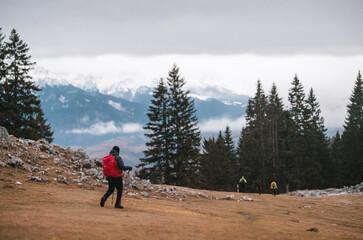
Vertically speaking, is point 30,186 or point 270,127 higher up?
point 270,127

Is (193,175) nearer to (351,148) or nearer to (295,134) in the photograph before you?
(295,134)

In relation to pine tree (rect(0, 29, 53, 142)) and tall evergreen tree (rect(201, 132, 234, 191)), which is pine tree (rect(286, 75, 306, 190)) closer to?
tall evergreen tree (rect(201, 132, 234, 191))

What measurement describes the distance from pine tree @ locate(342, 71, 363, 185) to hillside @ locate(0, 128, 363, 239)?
35848 mm

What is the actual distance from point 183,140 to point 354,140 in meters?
41.3

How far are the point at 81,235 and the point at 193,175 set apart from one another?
37609 mm

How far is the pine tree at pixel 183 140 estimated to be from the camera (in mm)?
43656

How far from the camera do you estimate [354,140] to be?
62906 millimetres

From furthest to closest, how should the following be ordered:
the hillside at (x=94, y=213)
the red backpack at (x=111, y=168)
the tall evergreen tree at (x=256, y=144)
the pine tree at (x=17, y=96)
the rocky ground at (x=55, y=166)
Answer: the tall evergreen tree at (x=256, y=144)
the pine tree at (x=17, y=96)
the rocky ground at (x=55, y=166)
the red backpack at (x=111, y=168)
the hillside at (x=94, y=213)

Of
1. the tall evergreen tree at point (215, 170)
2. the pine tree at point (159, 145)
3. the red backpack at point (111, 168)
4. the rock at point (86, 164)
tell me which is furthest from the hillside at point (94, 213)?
the tall evergreen tree at point (215, 170)

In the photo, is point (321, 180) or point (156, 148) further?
point (321, 180)

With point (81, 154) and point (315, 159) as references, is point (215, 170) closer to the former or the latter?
point (315, 159)

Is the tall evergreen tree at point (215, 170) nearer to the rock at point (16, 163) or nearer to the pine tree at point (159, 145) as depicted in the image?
the pine tree at point (159, 145)

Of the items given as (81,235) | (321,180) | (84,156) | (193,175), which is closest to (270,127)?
(321,180)

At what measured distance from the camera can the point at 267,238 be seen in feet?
27.9
